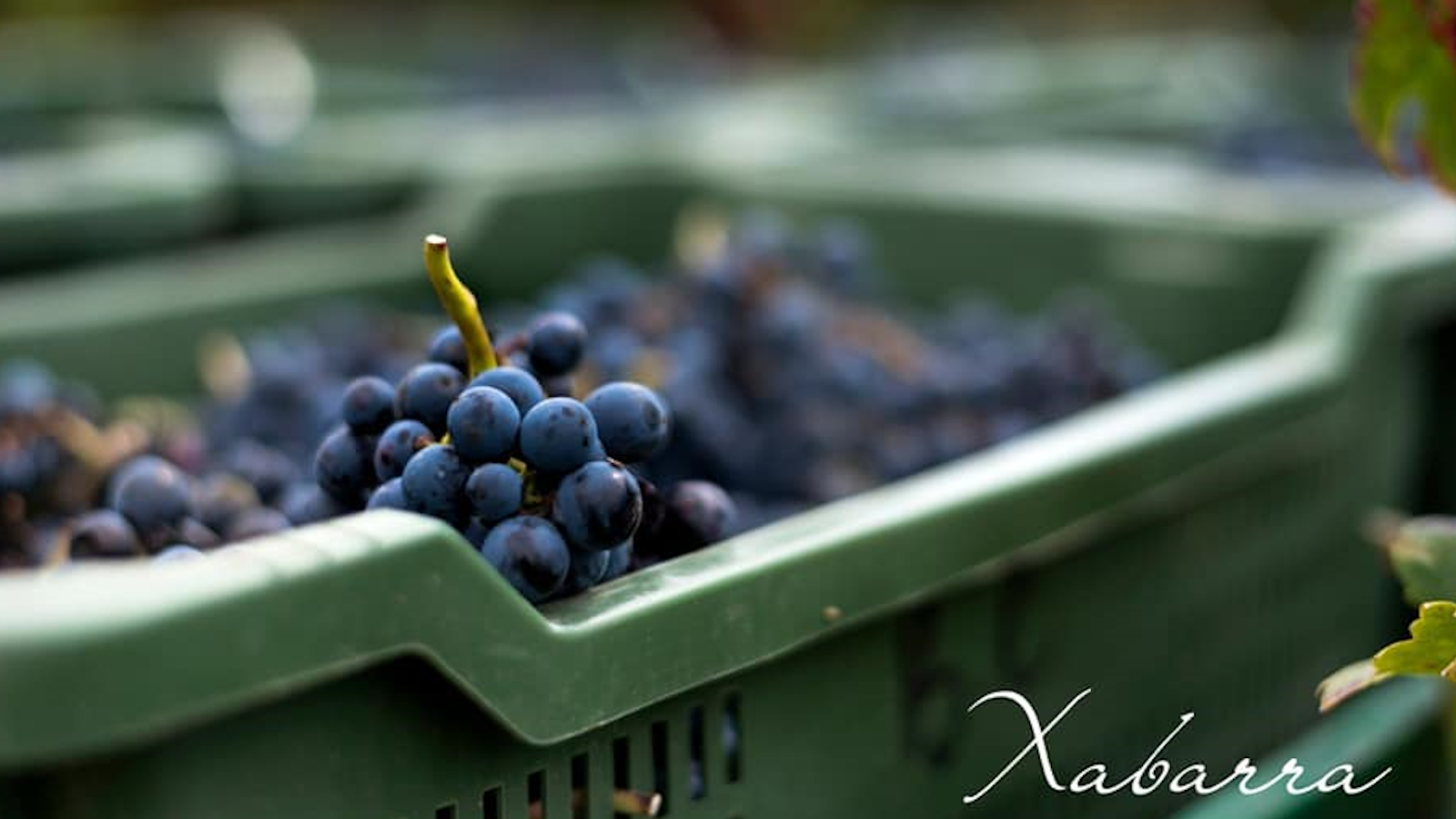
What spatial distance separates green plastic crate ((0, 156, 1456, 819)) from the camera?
0.48 m

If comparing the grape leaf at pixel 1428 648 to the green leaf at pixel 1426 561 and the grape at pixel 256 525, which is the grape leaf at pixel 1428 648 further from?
the grape at pixel 256 525

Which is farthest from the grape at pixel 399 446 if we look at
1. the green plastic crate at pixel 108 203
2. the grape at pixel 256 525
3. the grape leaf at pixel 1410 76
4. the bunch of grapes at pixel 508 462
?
the green plastic crate at pixel 108 203

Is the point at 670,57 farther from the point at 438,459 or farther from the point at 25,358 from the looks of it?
the point at 438,459

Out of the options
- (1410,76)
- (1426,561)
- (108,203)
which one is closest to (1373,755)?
(1426,561)

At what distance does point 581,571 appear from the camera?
613 millimetres

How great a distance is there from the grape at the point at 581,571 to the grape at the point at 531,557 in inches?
0.5

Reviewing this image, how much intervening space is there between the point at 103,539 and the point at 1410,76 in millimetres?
660

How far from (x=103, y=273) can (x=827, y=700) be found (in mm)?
1014

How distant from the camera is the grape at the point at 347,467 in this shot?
671 mm

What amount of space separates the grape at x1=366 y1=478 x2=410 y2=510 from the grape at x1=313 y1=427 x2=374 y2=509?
1.9 inches

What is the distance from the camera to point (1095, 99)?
2635mm

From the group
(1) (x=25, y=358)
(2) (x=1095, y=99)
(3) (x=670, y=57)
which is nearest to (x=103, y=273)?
(1) (x=25, y=358)

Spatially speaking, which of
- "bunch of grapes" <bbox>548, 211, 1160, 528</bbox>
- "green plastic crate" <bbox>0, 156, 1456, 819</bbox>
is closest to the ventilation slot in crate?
"green plastic crate" <bbox>0, 156, 1456, 819</bbox>

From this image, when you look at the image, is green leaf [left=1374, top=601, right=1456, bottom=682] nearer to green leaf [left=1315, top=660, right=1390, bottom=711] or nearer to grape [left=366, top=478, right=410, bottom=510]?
green leaf [left=1315, top=660, right=1390, bottom=711]
